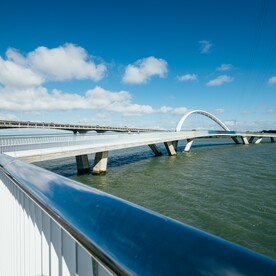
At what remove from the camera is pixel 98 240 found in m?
0.79

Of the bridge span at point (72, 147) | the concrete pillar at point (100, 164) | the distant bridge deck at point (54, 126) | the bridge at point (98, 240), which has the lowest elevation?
the concrete pillar at point (100, 164)

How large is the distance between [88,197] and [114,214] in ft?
0.73

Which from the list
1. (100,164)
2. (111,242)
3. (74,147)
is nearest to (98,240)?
(111,242)

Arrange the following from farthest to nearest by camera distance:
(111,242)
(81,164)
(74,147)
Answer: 1. (81,164)
2. (74,147)
3. (111,242)

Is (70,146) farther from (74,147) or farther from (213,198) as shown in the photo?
(213,198)

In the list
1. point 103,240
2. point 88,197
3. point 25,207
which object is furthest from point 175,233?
point 25,207

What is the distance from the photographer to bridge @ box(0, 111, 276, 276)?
575mm

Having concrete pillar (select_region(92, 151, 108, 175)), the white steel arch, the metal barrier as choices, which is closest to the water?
concrete pillar (select_region(92, 151, 108, 175))

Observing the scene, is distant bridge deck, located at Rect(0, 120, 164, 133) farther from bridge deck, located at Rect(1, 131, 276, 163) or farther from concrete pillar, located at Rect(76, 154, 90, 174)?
concrete pillar, located at Rect(76, 154, 90, 174)

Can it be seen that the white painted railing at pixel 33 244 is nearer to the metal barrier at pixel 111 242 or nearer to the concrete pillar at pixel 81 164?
the metal barrier at pixel 111 242

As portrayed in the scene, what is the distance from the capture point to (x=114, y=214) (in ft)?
2.79

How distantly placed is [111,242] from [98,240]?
2.5 inches

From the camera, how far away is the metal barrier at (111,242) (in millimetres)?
566

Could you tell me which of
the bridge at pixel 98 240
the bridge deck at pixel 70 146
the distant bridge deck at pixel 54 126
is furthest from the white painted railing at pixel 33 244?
the distant bridge deck at pixel 54 126
